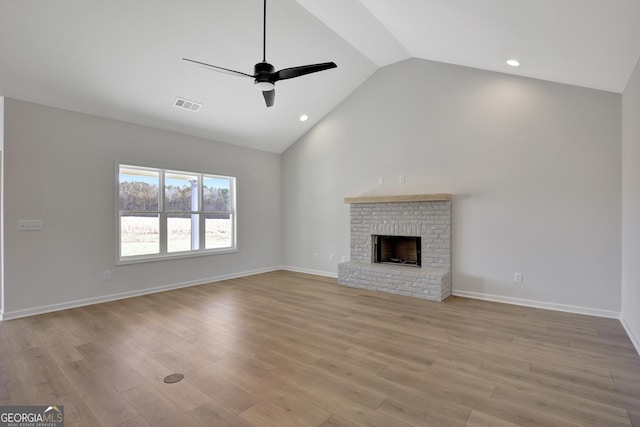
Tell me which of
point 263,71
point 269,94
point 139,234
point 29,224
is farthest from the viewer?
point 139,234

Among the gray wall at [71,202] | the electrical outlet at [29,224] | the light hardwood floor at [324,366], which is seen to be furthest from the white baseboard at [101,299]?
the electrical outlet at [29,224]

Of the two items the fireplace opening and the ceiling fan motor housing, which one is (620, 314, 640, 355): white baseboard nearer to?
the fireplace opening

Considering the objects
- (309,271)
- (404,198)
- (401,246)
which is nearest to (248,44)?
(404,198)

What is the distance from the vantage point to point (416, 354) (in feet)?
9.14

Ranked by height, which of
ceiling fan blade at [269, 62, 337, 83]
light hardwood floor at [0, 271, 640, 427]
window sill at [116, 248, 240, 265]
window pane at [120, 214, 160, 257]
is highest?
ceiling fan blade at [269, 62, 337, 83]

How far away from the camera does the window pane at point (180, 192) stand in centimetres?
541

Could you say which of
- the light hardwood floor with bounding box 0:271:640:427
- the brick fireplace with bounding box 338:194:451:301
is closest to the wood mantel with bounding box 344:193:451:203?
the brick fireplace with bounding box 338:194:451:301

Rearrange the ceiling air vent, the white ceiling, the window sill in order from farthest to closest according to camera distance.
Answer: the window sill → the ceiling air vent → the white ceiling

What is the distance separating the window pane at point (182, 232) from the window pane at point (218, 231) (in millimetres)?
222

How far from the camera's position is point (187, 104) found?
190 inches

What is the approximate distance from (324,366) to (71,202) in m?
4.09

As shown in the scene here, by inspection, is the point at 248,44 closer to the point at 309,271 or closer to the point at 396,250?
the point at 396,250

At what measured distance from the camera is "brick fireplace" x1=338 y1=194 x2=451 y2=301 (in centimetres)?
474

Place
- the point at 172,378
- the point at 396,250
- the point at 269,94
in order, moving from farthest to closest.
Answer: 1. the point at 396,250
2. the point at 269,94
3. the point at 172,378
